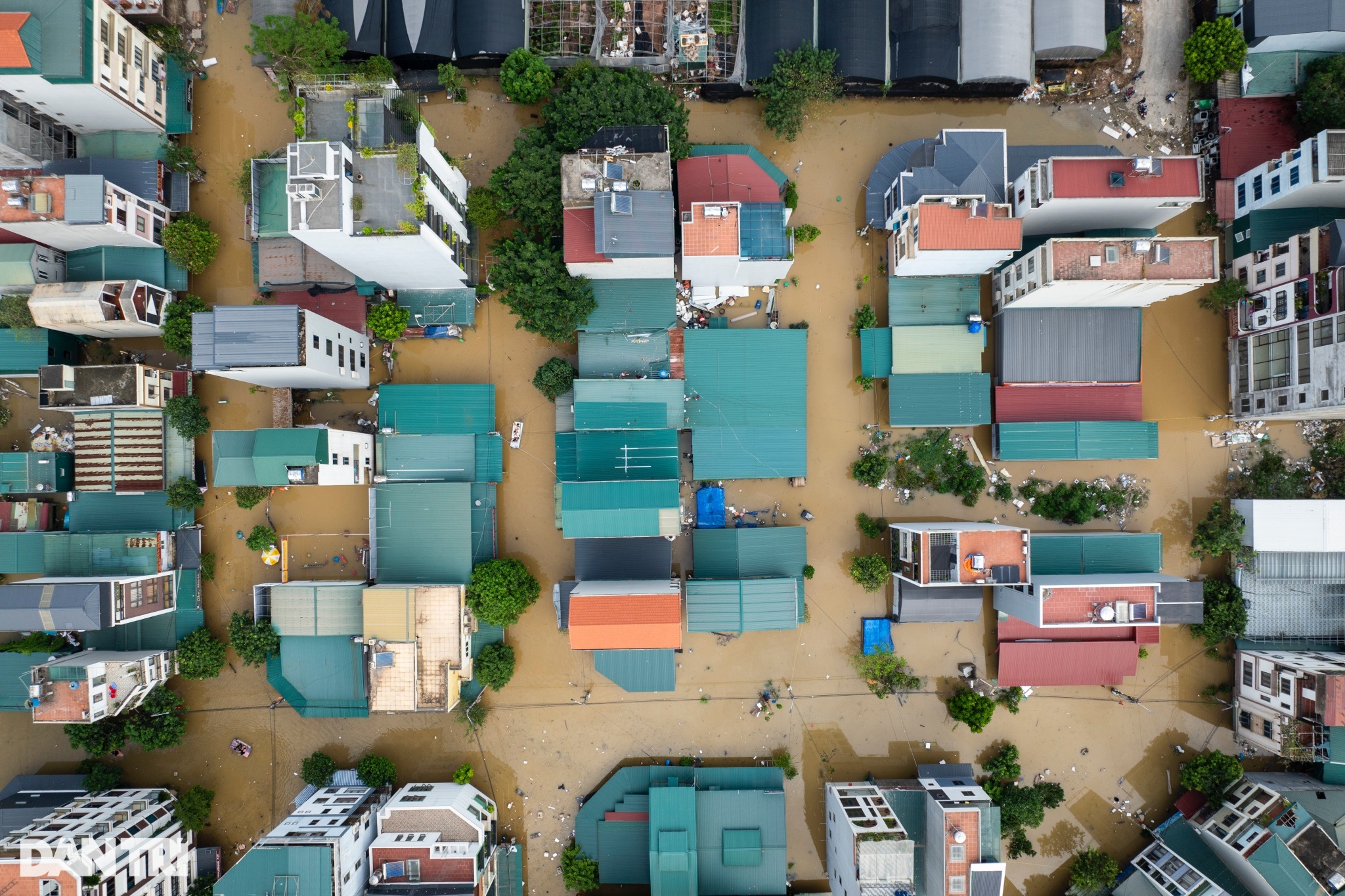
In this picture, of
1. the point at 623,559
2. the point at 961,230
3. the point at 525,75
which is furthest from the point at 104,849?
the point at 961,230

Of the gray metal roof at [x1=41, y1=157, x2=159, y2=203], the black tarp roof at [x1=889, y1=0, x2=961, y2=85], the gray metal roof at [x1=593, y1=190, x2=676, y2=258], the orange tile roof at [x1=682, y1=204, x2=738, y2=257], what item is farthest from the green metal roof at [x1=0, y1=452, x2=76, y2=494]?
the black tarp roof at [x1=889, y1=0, x2=961, y2=85]

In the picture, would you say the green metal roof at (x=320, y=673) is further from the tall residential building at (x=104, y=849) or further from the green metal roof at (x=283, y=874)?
the tall residential building at (x=104, y=849)

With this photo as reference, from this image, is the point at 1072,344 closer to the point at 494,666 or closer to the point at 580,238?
the point at 580,238


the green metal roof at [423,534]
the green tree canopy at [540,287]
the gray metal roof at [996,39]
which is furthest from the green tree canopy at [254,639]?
the gray metal roof at [996,39]

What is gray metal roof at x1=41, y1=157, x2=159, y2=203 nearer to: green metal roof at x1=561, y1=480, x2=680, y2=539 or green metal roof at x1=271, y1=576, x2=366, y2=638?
green metal roof at x1=271, y1=576, x2=366, y2=638

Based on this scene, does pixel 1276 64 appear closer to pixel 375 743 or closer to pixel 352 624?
pixel 352 624

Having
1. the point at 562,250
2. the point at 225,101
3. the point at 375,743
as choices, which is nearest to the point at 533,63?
the point at 562,250
